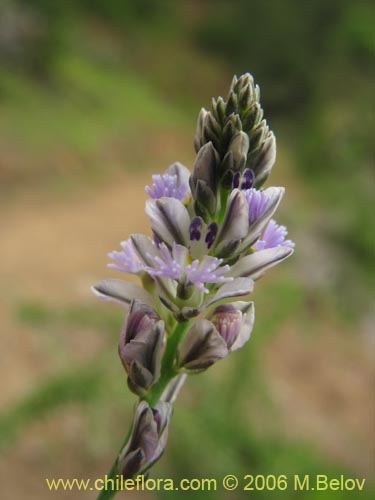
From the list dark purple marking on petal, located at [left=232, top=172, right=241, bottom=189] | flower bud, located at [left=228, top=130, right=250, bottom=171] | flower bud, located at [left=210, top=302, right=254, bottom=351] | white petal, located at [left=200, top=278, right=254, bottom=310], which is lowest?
flower bud, located at [left=210, top=302, right=254, bottom=351]

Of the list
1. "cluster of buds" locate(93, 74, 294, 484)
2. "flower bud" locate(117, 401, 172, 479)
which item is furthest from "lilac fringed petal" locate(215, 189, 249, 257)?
"flower bud" locate(117, 401, 172, 479)

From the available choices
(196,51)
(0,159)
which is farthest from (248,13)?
(0,159)

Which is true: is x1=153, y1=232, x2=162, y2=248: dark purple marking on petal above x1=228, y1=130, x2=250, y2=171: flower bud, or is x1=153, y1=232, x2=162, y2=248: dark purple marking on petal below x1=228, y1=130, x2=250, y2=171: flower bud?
below

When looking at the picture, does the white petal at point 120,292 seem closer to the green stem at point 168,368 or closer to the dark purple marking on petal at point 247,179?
the green stem at point 168,368

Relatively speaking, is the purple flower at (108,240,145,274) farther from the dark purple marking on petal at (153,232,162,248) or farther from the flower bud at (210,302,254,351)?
the flower bud at (210,302,254,351)

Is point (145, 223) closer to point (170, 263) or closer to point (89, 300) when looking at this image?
point (89, 300)

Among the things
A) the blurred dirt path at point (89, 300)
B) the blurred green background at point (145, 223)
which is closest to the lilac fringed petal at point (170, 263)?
the blurred green background at point (145, 223)
